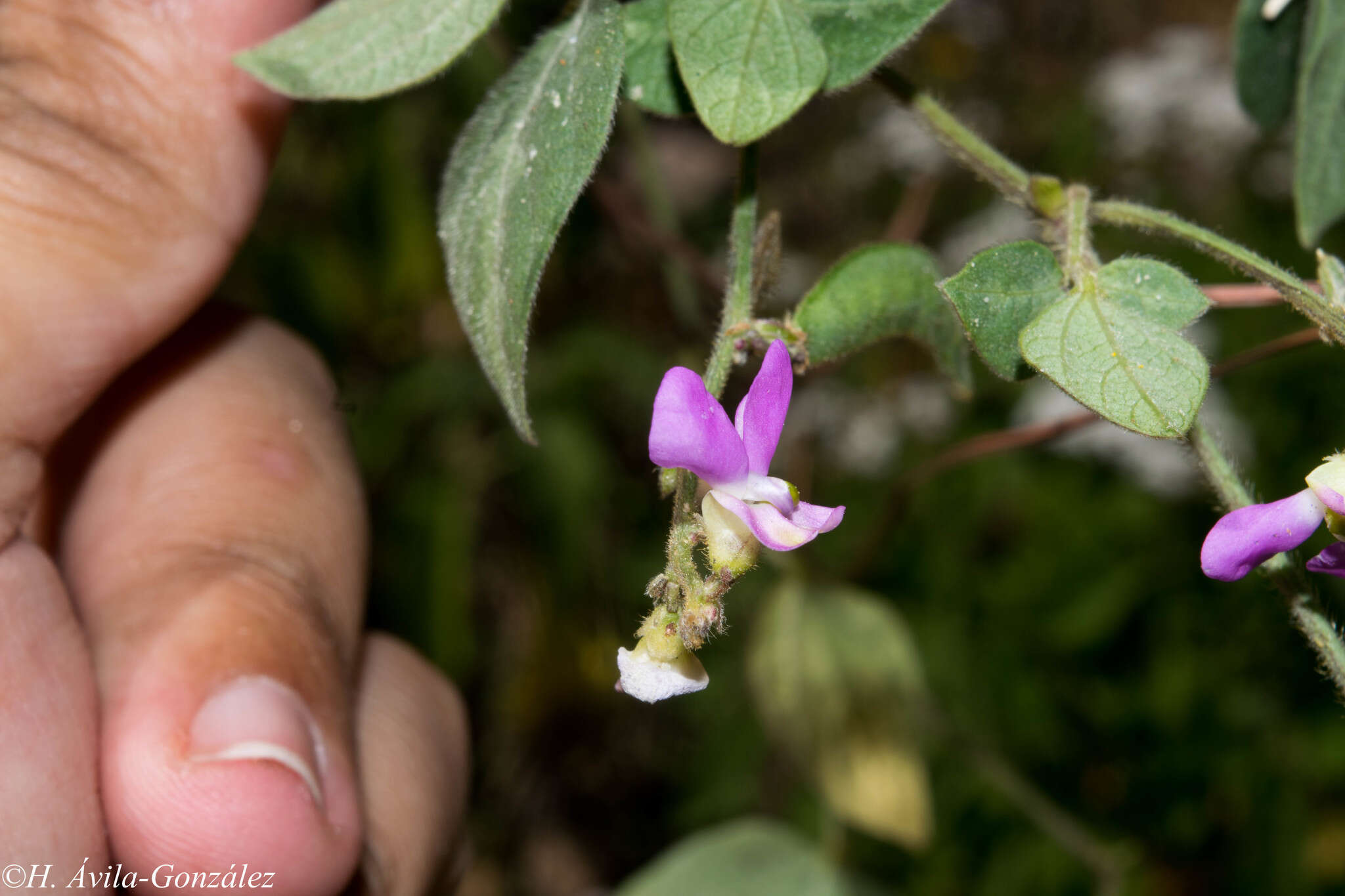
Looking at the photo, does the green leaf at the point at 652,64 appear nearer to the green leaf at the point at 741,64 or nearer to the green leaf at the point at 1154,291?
the green leaf at the point at 741,64

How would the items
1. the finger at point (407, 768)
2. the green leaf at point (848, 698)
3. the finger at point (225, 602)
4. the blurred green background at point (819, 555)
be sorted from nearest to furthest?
the finger at point (225, 602) → the finger at point (407, 768) → the green leaf at point (848, 698) → the blurred green background at point (819, 555)

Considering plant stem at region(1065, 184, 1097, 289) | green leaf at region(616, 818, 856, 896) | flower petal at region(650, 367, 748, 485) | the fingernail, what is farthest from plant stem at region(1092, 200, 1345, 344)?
green leaf at region(616, 818, 856, 896)

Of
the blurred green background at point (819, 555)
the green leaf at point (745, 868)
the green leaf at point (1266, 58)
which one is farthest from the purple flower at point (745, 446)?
the blurred green background at point (819, 555)

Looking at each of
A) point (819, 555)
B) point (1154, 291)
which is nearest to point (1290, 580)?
Answer: point (1154, 291)

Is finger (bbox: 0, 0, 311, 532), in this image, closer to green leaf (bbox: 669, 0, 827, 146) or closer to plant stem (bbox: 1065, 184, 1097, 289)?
green leaf (bbox: 669, 0, 827, 146)

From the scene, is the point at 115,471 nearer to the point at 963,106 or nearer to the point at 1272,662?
the point at 1272,662

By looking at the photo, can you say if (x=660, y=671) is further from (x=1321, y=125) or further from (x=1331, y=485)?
(x=1321, y=125)
